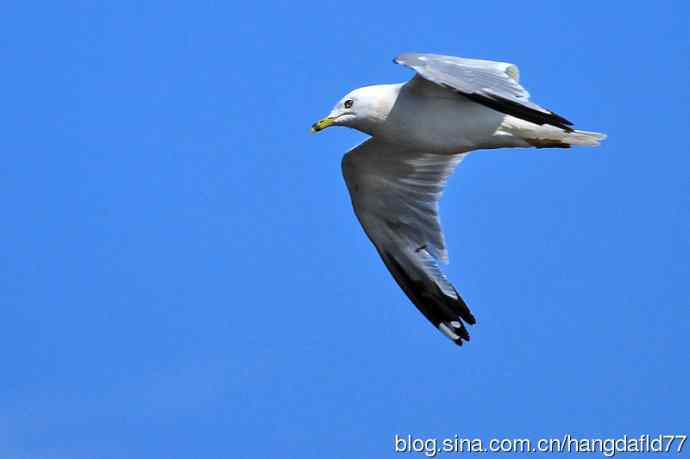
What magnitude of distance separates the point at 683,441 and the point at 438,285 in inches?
129

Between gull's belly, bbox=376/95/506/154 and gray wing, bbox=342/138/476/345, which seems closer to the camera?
gull's belly, bbox=376/95/506/154

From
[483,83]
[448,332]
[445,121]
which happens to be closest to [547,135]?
[445,121]

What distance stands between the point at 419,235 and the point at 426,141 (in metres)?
2.12

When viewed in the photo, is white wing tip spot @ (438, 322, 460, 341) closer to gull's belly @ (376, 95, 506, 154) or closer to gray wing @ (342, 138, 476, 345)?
gray wing @ (342, 138, 476, 345)

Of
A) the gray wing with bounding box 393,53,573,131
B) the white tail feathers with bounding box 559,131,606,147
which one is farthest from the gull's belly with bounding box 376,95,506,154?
the white tail feathers with bounding box 559,131,606,147

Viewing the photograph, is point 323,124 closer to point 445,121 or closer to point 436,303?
point 445,121

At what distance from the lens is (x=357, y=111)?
40.9 feet

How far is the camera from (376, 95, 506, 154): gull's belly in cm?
1235

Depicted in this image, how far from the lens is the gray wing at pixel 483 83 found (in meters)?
11.1

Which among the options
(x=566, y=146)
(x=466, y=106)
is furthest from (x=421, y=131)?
(x=566, y=146)

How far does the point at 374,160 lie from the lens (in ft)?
45.7

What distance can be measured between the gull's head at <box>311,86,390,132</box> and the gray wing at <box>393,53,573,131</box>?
2.12ft

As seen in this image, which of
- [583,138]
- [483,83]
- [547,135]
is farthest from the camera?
[583,138]

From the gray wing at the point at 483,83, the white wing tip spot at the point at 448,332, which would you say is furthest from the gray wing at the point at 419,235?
the gray wing at the point at 483,83
